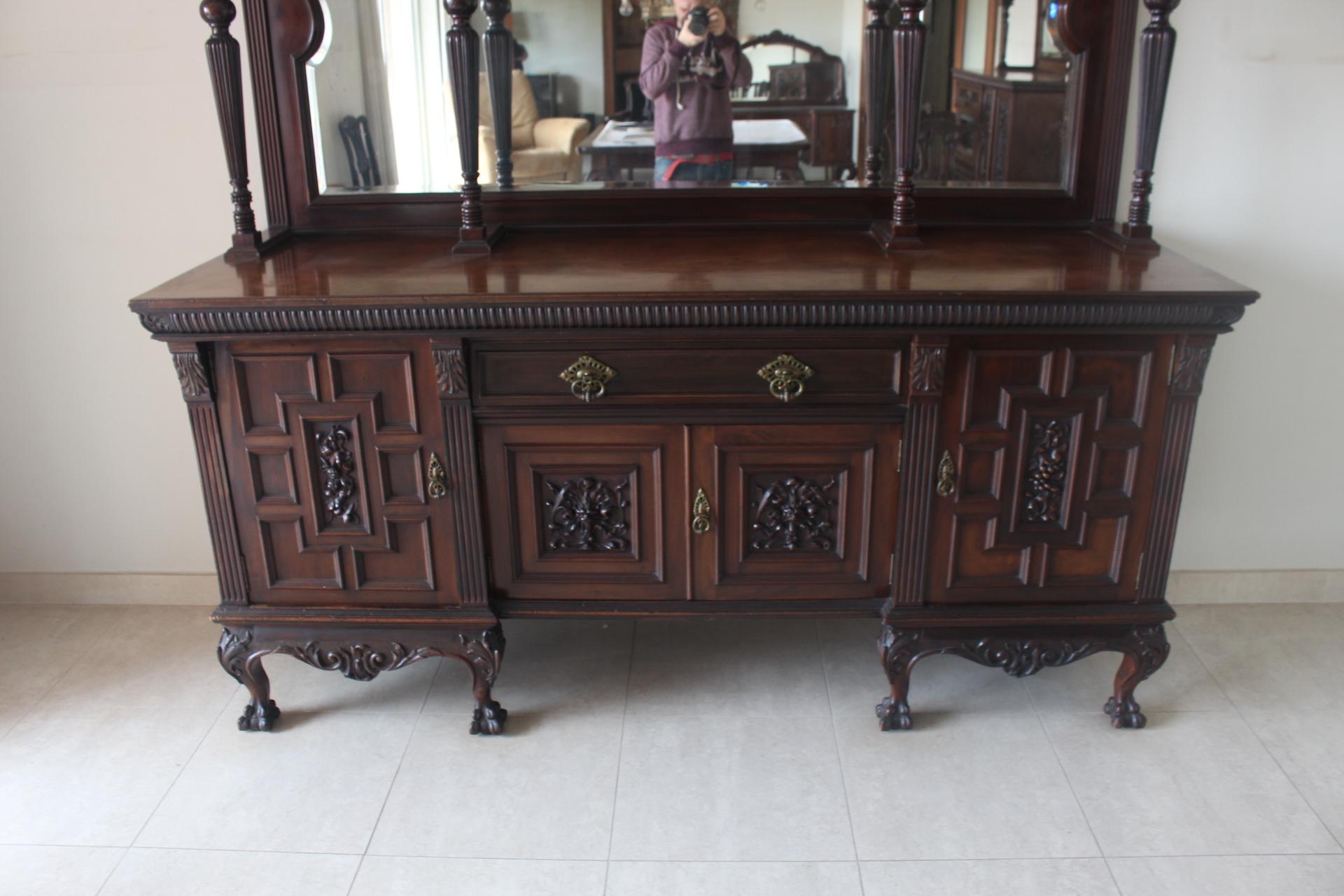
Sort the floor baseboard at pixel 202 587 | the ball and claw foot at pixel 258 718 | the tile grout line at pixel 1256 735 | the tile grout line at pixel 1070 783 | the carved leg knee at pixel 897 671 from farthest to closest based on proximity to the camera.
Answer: the floor baseboard at pixel 202 587, the ball and claw foot at pixel 258 718, the carved leg knee at pixel 897 671, the tile grout line at pixel 1256 735, the tile grout line at pixel 1070 783

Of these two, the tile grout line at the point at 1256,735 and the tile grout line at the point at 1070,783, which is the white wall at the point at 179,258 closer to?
the tile grout line at the point at 1256,735

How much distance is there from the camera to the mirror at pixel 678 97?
222 cm

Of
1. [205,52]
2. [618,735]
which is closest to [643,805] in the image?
[618,735]

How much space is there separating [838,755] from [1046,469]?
2.25 ft

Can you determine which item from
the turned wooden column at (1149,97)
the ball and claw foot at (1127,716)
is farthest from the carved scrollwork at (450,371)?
the ball and claw foot at (1127,716)

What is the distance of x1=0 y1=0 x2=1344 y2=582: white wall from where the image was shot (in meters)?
2.29

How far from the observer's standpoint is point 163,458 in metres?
2.64

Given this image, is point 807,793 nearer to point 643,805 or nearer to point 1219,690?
point 643,805

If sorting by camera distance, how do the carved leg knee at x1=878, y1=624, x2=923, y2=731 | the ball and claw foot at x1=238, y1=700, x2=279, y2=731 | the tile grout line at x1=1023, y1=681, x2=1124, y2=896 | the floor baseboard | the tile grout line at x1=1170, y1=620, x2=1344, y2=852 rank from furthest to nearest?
the floor baseboard, the ball and claw foot at x1=238, y1=700, x2=279, y2=731, the carved leg knee at x1=878, y1=624, x2=923, y2=731, the tile grout line at x1=1170, y1=620, x2=1344, y2=852, the tile grout line at x1=1023, y1=681, x2=1124, y2=896

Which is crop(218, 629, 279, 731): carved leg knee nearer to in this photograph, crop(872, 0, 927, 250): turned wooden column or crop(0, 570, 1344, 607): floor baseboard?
crop(0, 570, 1344, 607): floor baseboard

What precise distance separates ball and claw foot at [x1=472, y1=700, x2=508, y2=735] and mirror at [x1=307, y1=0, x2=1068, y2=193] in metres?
1.10

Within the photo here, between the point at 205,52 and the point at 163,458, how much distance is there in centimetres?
101

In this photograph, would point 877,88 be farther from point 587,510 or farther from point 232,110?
point 232,110

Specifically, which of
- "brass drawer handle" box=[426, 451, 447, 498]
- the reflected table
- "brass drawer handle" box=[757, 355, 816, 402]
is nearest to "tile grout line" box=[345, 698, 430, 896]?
"brass drawer handle" box=[426, 451, 447, 498]
